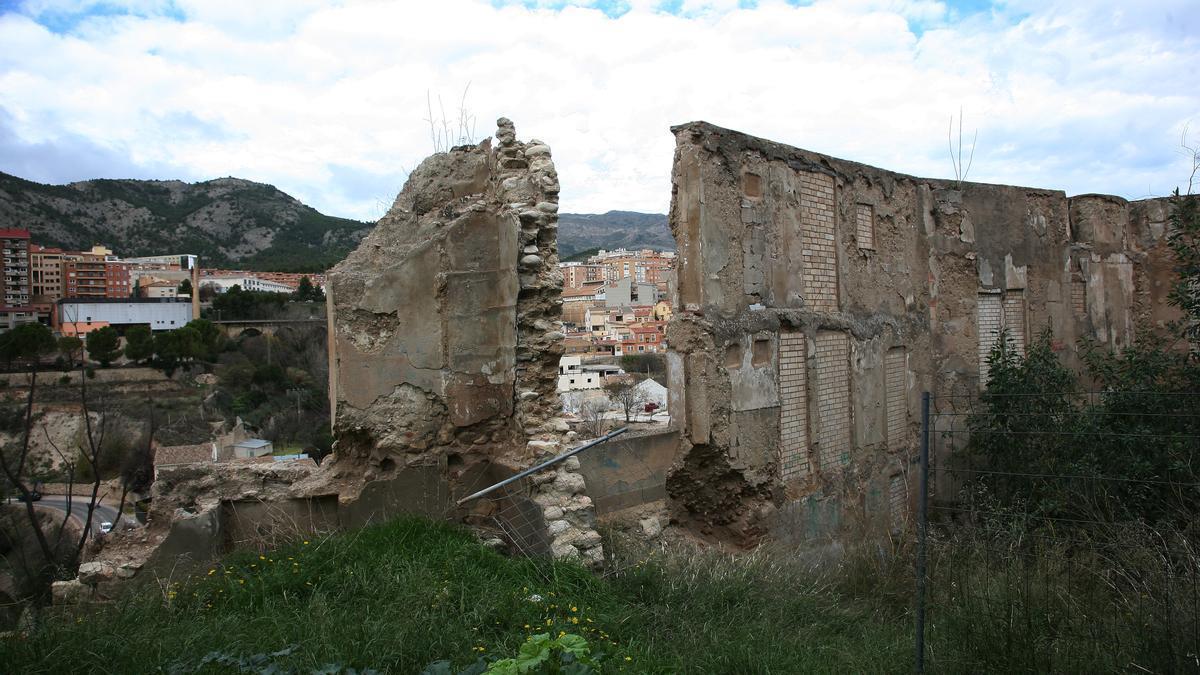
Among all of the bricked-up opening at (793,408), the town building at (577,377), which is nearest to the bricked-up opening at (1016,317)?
the bricked-up opening at (793,408)

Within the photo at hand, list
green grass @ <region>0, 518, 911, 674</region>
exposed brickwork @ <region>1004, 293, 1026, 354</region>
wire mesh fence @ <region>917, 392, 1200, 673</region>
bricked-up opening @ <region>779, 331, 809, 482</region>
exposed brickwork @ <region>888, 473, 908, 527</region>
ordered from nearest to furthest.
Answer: green grass @ <region>0, 518, 911, 674</region>
wire mesh fence @ <region>917, 392, 1200, 673</region>
bricked-up opening @ <region>779, 331, 809, 482</region>
exposed brickwork @ <region>888, 473, 908, 527</region>
exposed brickwork @ <region>1004, 293, 1026, 354</region>

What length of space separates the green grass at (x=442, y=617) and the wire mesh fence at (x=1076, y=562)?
502mm

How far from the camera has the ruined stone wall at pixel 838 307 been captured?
7.05 metres

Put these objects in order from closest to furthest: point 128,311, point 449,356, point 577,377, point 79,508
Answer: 1. point 449,356
2. point 79,508
3. point 577,377
4. point 128,311

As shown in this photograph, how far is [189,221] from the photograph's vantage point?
8381cm

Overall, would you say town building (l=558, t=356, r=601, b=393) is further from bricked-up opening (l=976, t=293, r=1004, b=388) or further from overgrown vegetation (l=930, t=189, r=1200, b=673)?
overgrown vegetation (l=930, t=189, r=1200, b=673)

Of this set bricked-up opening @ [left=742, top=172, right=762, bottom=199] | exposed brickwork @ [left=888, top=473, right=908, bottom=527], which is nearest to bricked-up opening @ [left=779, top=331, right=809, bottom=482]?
bricked-up opening @ [left=742, top=172, right=762, bottom=199]

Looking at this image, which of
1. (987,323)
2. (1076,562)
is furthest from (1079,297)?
(1076,562)

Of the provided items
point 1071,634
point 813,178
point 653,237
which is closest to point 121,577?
point 1071,634

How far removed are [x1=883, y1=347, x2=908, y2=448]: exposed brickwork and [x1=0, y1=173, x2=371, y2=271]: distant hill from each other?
64322 mm

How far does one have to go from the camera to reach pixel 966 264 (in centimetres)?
1020

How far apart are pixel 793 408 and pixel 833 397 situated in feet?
2.67

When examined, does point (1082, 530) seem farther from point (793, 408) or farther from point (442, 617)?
point (442, 617)

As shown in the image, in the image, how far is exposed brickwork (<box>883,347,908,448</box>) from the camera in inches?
366
